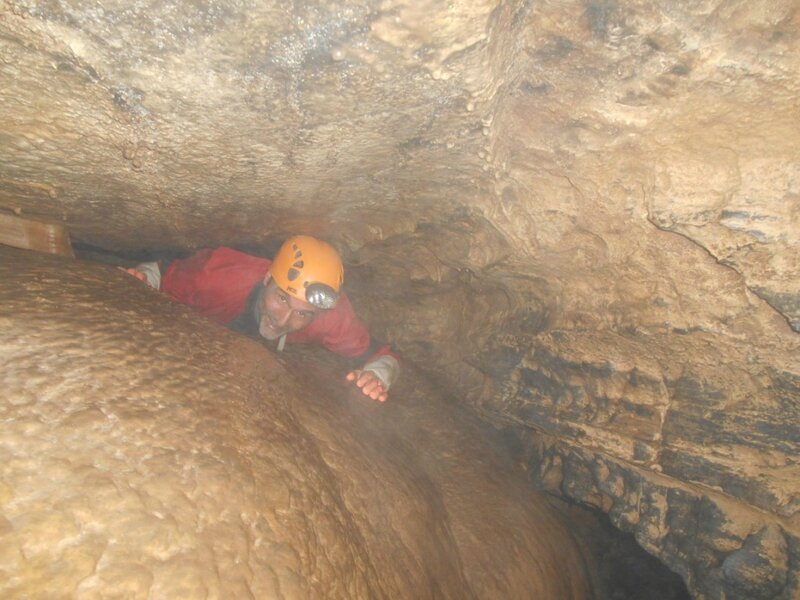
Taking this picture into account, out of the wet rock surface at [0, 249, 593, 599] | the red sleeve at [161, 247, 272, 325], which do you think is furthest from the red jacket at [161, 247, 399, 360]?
the wet rock surface at [0, 249, 593, 599]

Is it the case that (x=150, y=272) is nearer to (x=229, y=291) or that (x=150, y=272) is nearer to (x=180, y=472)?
(x=229, y=291)

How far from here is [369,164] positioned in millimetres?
2424

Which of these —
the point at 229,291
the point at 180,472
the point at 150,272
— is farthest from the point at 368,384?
the point at 180,472

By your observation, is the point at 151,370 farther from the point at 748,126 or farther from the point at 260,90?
the point at 748,126

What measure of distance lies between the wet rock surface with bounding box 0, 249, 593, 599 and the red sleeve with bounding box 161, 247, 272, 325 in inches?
49.1

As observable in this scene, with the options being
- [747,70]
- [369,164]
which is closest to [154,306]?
[369,164]

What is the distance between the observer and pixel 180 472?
1423mm

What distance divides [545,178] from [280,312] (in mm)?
2120

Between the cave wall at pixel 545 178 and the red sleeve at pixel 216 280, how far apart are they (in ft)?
0.75

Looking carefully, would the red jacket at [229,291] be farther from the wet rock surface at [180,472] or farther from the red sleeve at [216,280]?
the wet rock surface at [180,472]

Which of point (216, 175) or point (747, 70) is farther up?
point (747, 70)

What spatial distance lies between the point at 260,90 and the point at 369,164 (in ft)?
2.51

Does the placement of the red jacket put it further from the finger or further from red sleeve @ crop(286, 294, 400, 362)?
the finger

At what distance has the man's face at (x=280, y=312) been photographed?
11.4 feet
